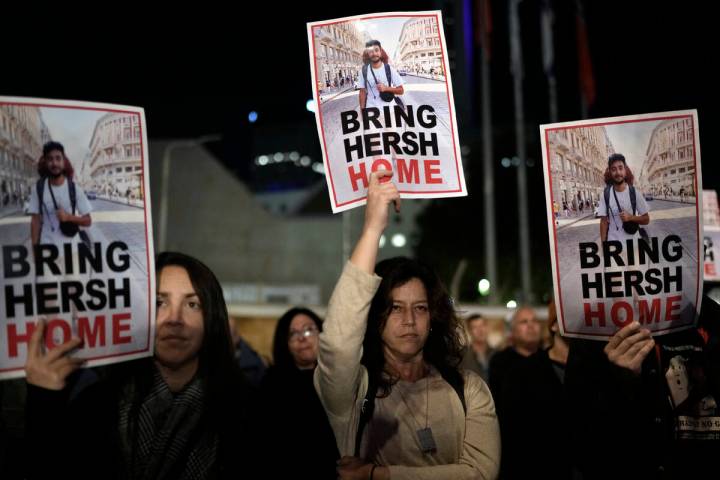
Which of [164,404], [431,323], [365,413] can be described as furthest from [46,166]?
[431,323]

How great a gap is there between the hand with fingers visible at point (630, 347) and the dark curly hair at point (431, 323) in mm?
634

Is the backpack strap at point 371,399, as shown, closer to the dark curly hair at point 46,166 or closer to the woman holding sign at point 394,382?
the woman holding sign at point 394,382

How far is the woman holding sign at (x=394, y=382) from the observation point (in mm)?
3123

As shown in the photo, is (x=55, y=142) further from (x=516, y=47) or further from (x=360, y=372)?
(x=516, y=47)

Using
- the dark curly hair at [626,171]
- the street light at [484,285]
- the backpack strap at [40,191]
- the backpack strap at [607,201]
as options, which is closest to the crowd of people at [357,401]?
the backpack strap at [40,191]

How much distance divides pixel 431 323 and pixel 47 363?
1.71 meters

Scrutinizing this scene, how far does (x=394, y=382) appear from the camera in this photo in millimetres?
3475

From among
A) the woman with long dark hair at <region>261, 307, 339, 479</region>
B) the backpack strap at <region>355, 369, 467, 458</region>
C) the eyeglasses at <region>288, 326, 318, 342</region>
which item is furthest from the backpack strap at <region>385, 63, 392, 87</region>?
the eyeglasses at <region>288, 326, 318, 342</region>

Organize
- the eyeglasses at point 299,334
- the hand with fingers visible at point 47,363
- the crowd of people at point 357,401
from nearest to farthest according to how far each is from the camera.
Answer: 1. the hand with fingers visible at point 47,363
2. the crowd of people at point 357,401
3. the eyeglasses at point 299,334

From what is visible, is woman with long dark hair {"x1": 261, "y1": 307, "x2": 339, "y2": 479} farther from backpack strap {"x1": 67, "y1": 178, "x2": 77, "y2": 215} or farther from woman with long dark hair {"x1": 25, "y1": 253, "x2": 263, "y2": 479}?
backpack strap {"x1": 67, "y1": 178, "x2": 77, "y2": 215}

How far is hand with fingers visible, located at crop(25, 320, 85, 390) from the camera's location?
9.05 feet

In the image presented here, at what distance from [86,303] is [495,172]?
3576cm


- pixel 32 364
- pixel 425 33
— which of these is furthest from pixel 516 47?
pixel 32 364

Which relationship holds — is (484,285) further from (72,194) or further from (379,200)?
(72,194)
